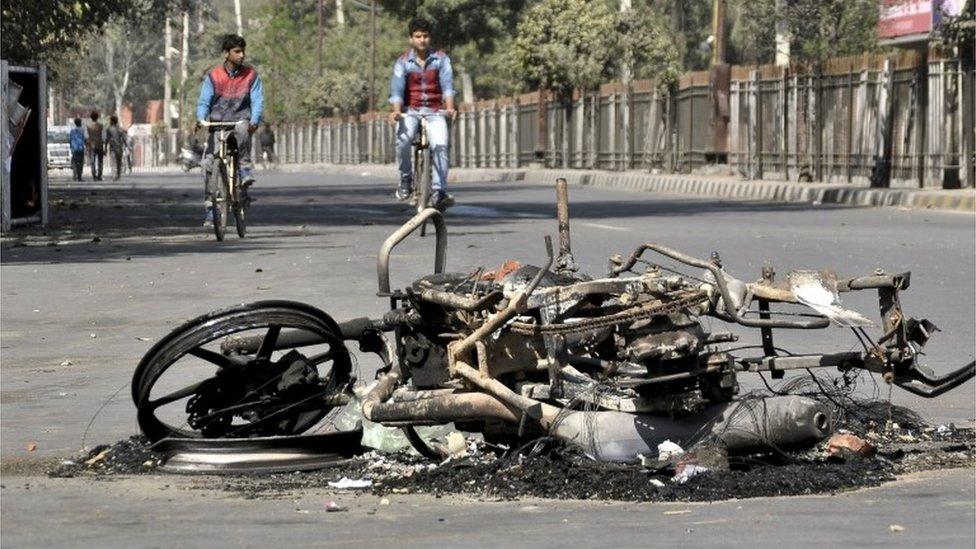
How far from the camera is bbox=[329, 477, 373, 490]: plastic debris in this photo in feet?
19.8

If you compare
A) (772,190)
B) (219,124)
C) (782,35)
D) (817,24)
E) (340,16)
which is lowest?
(772,190)

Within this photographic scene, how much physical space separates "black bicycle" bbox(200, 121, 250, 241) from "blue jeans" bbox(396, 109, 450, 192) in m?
1.50

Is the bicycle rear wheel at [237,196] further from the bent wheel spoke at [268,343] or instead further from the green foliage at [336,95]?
the green foliage at [336,95]

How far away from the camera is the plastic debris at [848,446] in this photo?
622 cm

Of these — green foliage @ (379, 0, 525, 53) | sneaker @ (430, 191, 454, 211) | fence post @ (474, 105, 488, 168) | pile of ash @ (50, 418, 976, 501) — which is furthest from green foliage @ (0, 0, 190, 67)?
green foliage @ (379, 0, 525, 53)

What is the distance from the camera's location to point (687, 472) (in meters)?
5.81

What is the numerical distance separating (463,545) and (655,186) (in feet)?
113

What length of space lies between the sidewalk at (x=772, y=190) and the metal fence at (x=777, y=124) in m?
0.76

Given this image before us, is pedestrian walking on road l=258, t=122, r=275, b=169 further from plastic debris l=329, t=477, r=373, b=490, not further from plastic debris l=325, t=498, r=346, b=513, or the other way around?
plastic debris l=325, t=498, r=346, b=513

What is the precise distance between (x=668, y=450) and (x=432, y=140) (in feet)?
42.6

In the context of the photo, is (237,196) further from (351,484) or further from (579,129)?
(579,129)

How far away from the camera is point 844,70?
1312 inches

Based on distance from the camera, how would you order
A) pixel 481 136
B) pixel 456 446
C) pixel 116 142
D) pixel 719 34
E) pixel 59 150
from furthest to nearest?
pixel 59 150 → pixel 481 136 → pixel 116 142 → pixel 719 34 → pixel 456 446

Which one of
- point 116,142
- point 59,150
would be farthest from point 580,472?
point 59,150
